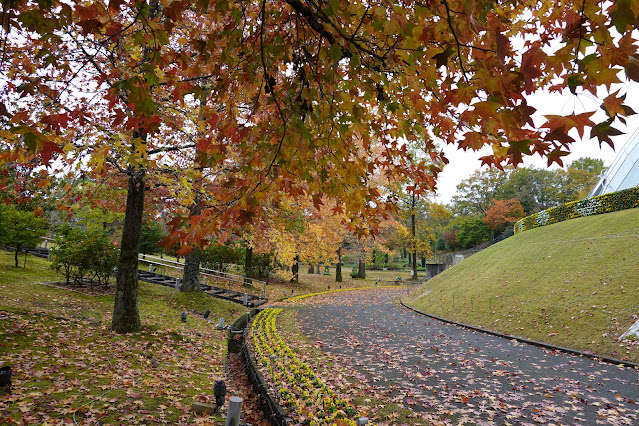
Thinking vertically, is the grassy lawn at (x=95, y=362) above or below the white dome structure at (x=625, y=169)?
below

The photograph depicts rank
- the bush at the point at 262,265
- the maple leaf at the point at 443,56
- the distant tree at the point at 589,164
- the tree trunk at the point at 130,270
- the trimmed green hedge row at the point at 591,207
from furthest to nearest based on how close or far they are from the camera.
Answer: the distant tree at the point at 589,164, the bush at the point at 262,265, the trimmed green hedge row at the point at 591,207, the tree trunk at the point at 130,270, the maple leaf at the point at 443,56

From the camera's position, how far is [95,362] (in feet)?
19.3

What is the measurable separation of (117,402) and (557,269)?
1533 cm

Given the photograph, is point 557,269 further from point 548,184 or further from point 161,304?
point 548,184

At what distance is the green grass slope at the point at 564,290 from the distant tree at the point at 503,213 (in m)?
25.6

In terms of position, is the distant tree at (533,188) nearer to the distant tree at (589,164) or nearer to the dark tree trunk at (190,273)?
the distant tree at (589,164)

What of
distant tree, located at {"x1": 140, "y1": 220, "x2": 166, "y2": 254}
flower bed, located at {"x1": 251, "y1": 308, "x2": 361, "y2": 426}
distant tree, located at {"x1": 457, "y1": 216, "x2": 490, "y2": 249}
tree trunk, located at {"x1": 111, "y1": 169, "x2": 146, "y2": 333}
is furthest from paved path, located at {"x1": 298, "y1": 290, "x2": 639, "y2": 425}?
distant tree, located at {"x1": 457, "y1": 216, "x2": 490, "y2": 249}

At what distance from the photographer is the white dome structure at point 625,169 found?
772 inches

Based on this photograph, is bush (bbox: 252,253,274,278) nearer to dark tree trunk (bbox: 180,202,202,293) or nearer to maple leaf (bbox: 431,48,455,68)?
dark tree trunk (bbox: 180,202,202,293)

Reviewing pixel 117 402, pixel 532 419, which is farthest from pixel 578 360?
pixel 117 402

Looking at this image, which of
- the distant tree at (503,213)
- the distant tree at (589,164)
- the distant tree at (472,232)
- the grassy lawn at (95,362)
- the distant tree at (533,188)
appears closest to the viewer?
the grassy lawn at (95,362)

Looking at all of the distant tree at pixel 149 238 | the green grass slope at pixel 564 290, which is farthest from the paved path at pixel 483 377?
the distant tree at pixel 149 238

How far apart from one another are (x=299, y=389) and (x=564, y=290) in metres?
10.7

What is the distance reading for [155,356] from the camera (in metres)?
6.94
